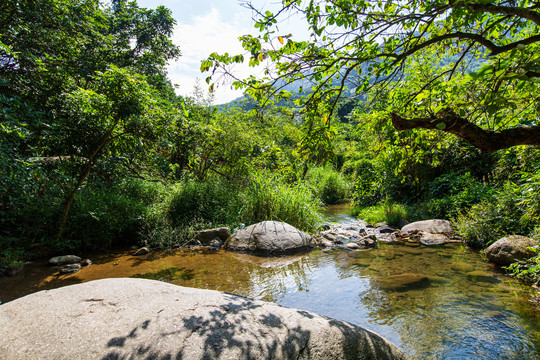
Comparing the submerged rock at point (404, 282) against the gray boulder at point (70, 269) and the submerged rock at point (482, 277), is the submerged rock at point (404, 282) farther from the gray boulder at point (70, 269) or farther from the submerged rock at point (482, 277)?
the gray boulder at point (70, 269)

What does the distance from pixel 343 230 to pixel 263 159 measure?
381 centimetres

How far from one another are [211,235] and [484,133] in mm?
7003

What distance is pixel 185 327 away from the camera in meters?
2.34

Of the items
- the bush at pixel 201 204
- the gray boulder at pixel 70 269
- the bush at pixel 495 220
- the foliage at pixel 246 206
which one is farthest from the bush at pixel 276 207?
the gray boulder at pixel 70 269

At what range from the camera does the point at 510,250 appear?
17.1ft

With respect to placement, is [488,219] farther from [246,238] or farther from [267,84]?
[267,84]

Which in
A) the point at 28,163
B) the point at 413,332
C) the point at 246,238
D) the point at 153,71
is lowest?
the point at 413,332

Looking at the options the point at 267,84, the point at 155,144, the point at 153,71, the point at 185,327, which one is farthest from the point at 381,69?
the point at 153,71

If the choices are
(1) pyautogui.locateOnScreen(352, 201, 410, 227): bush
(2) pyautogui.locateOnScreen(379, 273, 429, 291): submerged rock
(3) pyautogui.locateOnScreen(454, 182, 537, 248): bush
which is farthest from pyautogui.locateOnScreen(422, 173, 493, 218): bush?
(2) pyautogui.locateOnScreen(379, 273, 429, 291): submerged rock

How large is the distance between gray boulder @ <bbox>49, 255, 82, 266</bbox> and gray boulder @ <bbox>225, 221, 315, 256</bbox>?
11.3 feet

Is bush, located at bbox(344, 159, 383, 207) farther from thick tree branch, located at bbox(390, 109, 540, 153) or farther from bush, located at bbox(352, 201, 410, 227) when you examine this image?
thick tree branch, located at bbox(390, 109, 540, 153)

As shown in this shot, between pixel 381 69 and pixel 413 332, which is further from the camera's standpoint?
pixel 413 332

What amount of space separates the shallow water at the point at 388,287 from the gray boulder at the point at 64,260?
19cm

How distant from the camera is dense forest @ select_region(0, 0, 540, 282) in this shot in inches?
101
